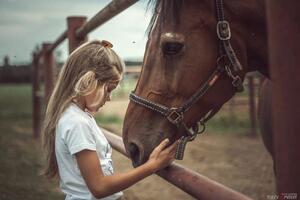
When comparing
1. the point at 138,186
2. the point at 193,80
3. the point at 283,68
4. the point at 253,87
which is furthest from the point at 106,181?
the point at 253,87

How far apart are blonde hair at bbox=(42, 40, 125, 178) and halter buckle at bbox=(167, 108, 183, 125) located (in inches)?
8.5

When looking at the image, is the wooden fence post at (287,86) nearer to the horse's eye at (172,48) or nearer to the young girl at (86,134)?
the young girl at (86,134)

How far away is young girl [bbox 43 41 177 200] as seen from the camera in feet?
4.15

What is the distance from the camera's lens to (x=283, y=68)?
2.09ft

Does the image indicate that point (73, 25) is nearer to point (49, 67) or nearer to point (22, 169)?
point (22, 169)

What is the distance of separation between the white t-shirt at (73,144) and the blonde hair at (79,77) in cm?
6

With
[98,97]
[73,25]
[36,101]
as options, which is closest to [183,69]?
[98,97]

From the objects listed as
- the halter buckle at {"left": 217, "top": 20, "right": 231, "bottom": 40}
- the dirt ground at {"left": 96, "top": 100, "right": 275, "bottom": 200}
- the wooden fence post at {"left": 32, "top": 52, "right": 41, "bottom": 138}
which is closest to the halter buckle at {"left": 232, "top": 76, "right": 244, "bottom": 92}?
the halter buckle at {"left": 217, "top": 20, "right": 231, "bottom": 40}

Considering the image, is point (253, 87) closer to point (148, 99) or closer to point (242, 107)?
point (242, 107)

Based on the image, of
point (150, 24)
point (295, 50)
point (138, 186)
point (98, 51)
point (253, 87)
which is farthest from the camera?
point (253, 87)

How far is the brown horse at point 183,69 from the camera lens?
57.1 inches

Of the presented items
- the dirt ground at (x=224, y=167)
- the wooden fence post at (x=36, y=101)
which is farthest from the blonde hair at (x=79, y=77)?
the wooden fence post at (x=36, y=101)

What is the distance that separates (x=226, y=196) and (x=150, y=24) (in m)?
0.79

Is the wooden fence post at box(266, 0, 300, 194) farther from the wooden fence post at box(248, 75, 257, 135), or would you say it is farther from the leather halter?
the wooden fence post at box(248, 75, 257, 135)
